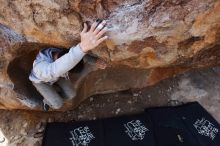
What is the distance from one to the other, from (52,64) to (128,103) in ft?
2.69

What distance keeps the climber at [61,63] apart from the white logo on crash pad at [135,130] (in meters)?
0.39

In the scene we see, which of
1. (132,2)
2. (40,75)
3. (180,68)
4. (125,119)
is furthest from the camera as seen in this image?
(125,119)

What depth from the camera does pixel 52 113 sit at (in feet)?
7.70

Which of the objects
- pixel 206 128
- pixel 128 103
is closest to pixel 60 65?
pixel 128 103

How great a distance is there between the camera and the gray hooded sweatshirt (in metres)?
1.54

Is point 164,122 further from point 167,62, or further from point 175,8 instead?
point 175,8

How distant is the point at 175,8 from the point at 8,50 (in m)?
0.84

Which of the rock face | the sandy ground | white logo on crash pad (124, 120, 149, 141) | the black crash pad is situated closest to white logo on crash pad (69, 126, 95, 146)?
the black crash pad

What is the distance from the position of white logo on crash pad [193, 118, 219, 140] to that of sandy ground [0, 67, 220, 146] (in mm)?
92

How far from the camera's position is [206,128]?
2172 millimetres

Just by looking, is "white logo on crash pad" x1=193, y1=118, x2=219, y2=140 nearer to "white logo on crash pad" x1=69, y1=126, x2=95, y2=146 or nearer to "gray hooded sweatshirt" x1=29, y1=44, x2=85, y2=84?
"white logo on crash pad" x1=69, y1=126, x2=95, y2=146

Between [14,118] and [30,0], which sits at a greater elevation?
[30,0]

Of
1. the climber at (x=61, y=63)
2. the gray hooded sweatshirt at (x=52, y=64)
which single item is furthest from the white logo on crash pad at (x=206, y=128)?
the gray hooded sweatshirt at (x=52, y=64)

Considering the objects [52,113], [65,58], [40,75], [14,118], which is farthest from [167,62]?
[14,118]
